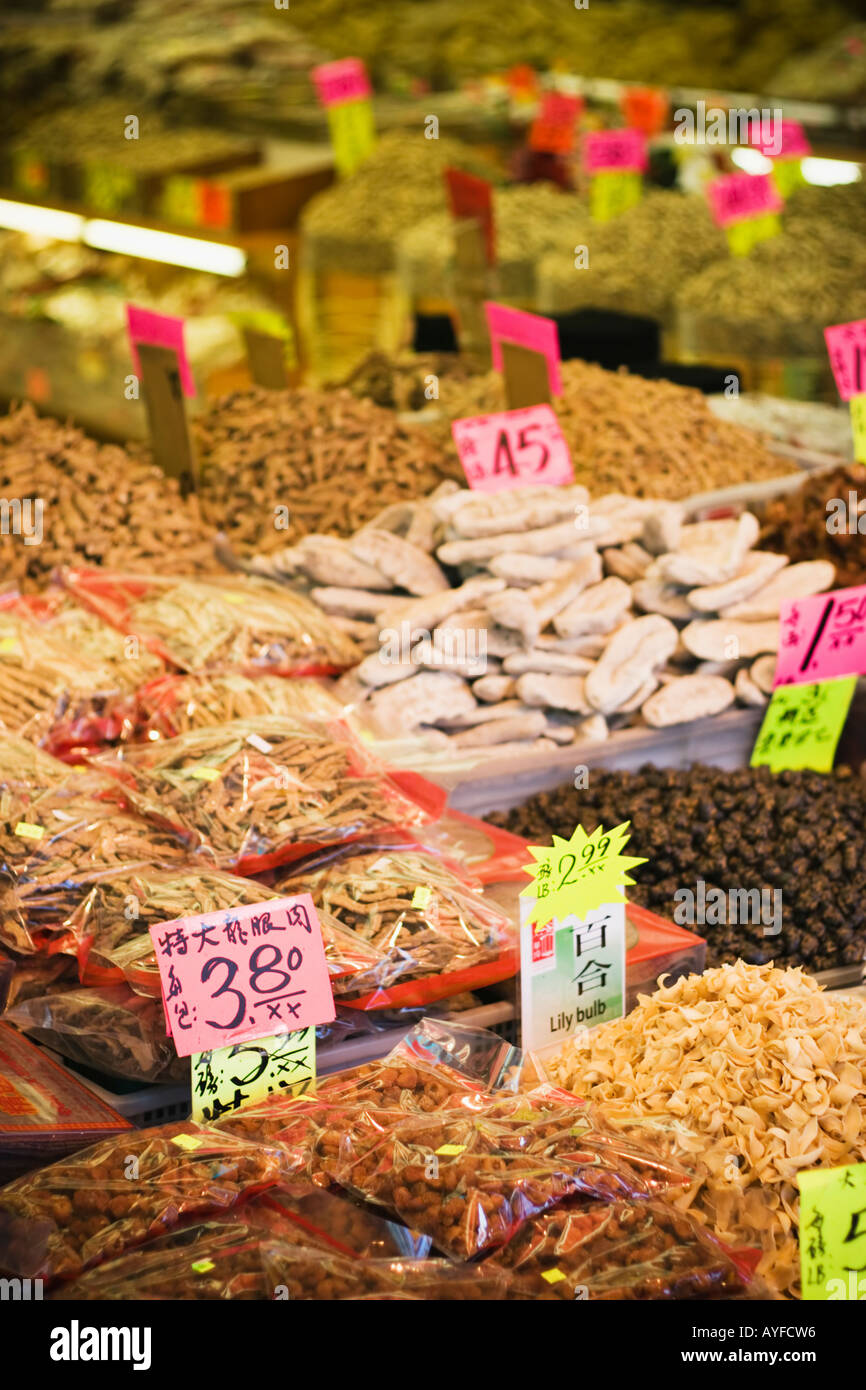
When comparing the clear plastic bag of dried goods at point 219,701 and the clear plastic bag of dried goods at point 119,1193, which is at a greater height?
the clear plastic bag of dried goods at point 219,701

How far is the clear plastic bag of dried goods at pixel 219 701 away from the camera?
7.02 ft

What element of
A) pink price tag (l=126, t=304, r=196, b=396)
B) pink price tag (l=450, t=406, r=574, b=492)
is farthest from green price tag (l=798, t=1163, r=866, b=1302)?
pink price tag (l=126, t=304, r=196, b=396)

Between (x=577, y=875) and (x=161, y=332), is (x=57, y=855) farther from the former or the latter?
(x=161, y=332)

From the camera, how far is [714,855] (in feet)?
6.72

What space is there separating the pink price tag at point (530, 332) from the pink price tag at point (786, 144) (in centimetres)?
222

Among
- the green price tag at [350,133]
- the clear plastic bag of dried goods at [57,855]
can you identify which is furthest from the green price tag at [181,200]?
the clear plastic bag of dried goods at [57,855]

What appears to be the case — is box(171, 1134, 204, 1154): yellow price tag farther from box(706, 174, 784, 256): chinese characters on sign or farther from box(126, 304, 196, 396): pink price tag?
box(706, 174, 784, 256): chinese characters on sign

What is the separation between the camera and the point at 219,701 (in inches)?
85.3

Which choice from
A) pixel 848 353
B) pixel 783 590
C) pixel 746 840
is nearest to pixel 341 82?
pixel 848 353

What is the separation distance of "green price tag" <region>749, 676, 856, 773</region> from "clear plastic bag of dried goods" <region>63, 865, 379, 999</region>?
0.99m

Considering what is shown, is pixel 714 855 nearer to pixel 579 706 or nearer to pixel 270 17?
pixel 579 706

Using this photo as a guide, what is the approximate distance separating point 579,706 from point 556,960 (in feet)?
2.40

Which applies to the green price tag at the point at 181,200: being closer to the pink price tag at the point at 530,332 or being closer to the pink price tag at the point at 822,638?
the pink price tag at the point at 530,332

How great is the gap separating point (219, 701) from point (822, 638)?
38.6 inches
